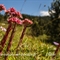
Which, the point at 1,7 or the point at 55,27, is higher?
the point at 1,7

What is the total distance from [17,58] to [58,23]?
38.4 metres

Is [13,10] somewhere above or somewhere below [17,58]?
above

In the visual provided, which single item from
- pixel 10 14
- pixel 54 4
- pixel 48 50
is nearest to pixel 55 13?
pixel 54 4

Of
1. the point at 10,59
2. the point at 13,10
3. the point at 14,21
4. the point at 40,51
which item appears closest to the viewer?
the point at 14,21

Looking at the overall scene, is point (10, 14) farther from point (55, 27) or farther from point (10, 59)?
point (55, 27)

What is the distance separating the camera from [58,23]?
1645 inches

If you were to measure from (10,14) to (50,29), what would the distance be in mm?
38384

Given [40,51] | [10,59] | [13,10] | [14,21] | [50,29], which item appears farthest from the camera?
[50,29]

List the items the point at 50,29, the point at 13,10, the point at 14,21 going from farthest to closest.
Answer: the point at 50,29, the point at 13,10, the point at 14,21

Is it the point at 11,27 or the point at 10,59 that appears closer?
the point at 11,27

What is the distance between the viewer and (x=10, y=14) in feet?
9.74

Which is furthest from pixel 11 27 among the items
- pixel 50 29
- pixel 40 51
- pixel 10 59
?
pixel 50 29

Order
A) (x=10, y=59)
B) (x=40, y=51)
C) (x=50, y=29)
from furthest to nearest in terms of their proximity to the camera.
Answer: (x=50, y=29) < (x=40, y=51) < (x=10, y=59)

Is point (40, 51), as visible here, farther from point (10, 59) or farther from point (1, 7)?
point (1, 7)
